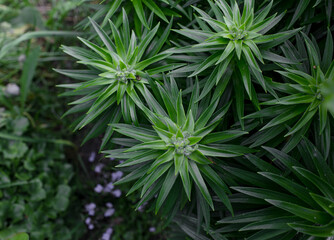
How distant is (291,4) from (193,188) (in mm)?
1263

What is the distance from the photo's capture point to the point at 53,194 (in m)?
3.08

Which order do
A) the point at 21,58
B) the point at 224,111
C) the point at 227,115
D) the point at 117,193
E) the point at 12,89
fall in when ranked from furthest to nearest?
1. the point at 21,58
2. the point at 12,89
3. the point at 117,193
4. the point at 227,115
5. the point at 224,111

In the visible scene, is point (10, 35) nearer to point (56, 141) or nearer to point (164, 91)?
point (56, 141)

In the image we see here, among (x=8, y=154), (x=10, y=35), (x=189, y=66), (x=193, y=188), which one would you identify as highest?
(x=10, y=35)

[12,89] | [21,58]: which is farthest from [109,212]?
[21,58]

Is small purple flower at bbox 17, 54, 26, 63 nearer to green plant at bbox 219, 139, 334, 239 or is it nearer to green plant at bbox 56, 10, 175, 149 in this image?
green plant at bbox 56, 10, 175, 149

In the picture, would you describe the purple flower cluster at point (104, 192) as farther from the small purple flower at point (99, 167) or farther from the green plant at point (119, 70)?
the green plant at point (119, 70)

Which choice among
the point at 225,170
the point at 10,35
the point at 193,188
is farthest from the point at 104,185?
the point at 10,35

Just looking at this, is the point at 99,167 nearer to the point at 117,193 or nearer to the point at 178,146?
the point at 117,193

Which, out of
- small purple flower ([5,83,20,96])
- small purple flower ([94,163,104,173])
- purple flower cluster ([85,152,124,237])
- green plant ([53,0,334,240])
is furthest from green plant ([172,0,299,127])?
small purple flower ([5,83,20,96])

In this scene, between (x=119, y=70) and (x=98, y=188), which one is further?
(x=98, y=188)

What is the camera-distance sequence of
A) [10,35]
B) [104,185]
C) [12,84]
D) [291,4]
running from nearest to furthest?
1. [291,4]
2. [104,185]
3. [12,84]
4. [10,35]

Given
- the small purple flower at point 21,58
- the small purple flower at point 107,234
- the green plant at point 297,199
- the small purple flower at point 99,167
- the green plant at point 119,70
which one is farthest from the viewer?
the small purple flower at point 21,58

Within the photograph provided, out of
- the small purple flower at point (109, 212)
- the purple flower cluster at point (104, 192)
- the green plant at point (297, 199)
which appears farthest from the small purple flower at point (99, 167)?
the green plant at point (297, 199)
